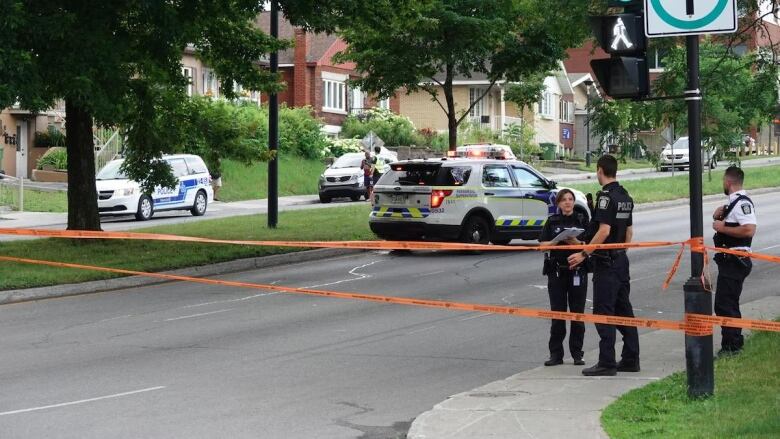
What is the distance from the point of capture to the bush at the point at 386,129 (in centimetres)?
5947

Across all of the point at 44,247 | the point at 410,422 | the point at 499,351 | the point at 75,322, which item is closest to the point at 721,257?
the point at 499,351

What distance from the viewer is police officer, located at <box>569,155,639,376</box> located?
1091 centimetres

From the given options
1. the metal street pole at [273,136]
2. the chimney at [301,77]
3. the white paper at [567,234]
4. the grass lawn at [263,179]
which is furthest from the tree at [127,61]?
the chimney at [301,77]

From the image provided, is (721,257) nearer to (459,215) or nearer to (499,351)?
(499,351)

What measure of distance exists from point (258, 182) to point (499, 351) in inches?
1335

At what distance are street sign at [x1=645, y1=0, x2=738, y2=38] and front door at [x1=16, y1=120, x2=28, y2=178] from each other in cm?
3962

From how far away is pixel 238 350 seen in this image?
1259cm

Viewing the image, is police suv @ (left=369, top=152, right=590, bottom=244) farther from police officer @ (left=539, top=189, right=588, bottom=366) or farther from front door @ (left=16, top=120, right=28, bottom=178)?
front door @ (left=16, top=120, right=28, bottom=178)

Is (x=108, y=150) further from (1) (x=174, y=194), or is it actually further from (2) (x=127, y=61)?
(2) (x=127, y=61)

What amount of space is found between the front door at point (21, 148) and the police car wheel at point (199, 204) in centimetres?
1298

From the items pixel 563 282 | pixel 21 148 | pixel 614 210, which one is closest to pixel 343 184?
pixel 21 148

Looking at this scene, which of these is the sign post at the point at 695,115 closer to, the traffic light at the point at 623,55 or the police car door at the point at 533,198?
the traffic light at the point at 623,55

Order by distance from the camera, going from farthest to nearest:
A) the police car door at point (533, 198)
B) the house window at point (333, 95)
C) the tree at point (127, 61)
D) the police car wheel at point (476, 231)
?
Result: the house window at point (333, 95) < the police car door at point (533, 198) < the police car wheel at point (476, 231) < the tree at point (127, 61)

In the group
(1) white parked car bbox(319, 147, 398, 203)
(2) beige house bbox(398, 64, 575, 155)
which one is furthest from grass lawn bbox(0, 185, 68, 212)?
(2) beige house bbox(398, 64, 575, 155)
